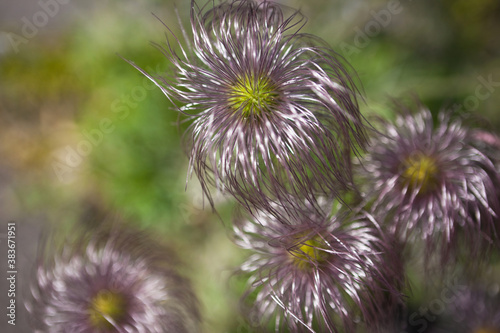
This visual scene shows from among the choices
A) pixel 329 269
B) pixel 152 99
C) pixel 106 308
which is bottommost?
pixel 329 269

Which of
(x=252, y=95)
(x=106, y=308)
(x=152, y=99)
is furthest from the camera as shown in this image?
(x=152, y=99)

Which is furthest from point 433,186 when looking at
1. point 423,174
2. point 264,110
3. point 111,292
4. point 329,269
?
point 111,292

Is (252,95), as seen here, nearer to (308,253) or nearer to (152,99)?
(308,253)

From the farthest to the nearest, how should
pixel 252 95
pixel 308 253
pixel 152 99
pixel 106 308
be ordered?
pixel 152 99 < pixel 106 308 < pixel 308 253 < pixel 252 95

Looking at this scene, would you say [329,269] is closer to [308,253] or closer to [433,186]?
[308,253]

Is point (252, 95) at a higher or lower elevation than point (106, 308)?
higher

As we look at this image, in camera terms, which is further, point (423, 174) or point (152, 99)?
point (152, 99)
